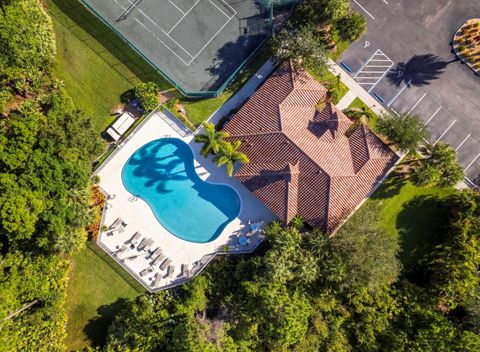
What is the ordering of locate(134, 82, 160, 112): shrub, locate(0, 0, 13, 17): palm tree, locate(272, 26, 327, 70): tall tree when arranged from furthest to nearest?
locate(134, 82, 160, 112): shrub, locate(272, 26, 327, 70): tall tree, locate(0, 0, 13, 17): palm tree

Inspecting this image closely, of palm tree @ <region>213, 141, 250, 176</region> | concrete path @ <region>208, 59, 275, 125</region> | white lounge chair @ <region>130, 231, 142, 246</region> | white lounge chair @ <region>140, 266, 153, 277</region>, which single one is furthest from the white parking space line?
white lounge chair @ <region>140, 266, 153, 277</region>

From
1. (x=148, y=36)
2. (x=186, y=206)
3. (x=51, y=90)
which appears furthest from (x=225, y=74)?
(x=51, y=90)

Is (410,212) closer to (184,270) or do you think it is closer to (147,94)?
(184,270)

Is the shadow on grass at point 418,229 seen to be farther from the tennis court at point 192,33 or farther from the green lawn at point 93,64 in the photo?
the green lawn at point 93,64

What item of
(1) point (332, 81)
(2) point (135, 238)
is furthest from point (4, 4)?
(1) point (332, 81)

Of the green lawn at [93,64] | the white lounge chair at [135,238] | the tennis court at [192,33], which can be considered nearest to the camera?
the tennis court at [192,33]

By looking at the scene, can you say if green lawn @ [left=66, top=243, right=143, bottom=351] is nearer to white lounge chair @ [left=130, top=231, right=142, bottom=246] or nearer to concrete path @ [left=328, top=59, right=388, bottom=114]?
white lounge chair @ [left=130, top=231, right=142, bottom=246]

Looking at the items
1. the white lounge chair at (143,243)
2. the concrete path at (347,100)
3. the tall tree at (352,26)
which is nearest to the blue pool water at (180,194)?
the white lounge chair at (143,243)
